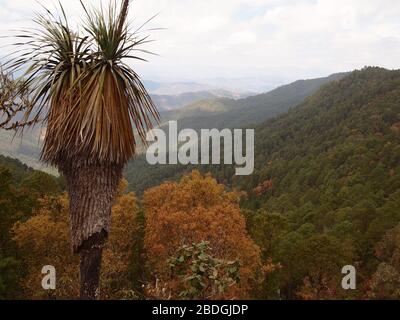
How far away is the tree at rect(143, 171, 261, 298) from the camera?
20.4m

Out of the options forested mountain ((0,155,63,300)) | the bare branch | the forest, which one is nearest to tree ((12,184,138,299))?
the forest

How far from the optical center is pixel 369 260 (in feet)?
180

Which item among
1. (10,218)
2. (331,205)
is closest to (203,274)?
(10,218)

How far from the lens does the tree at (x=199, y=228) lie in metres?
20.4

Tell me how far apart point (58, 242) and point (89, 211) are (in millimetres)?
17907

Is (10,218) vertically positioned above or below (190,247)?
below

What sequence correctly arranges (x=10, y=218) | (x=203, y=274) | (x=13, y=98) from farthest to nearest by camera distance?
(x=10, y=218), (x=13, y=98), (x=203, y=274)

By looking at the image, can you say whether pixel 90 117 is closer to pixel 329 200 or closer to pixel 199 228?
pixel 199 228

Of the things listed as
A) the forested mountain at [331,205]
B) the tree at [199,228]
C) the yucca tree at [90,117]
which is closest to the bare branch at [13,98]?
the yucca tree at [90,117]

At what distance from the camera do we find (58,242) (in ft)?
73.1

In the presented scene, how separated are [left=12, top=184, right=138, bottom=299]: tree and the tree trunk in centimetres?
1492

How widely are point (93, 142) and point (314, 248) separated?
36.1 m

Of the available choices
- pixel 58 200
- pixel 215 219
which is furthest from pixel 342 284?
pixel 58 200
